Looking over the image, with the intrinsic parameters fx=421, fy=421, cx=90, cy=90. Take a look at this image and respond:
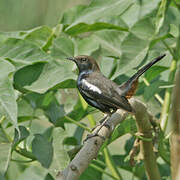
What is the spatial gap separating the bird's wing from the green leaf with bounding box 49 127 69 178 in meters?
0.33


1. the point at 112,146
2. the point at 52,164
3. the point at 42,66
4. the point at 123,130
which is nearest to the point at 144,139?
the point at 123,130

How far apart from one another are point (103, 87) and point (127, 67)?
1.27 ft

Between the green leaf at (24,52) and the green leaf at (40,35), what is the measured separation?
0.81ft

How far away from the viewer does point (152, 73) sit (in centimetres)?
223

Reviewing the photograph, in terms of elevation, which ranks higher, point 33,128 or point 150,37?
point 150,37

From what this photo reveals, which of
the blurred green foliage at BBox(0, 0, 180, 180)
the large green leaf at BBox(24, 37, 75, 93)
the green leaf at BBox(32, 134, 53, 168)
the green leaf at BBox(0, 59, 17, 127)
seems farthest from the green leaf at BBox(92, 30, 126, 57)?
the green leaf at BBox(0, 59, 17, 127)

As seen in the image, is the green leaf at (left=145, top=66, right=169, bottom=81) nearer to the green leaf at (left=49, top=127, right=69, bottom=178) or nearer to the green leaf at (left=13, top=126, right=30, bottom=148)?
the green leaf at (left=49, top=127, right=69, bottom=178)

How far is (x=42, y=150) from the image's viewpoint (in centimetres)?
200

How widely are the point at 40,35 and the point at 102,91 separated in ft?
1.59

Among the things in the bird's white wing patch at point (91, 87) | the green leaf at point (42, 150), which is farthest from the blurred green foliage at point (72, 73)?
the bird's white wing patch at point (91, 87)

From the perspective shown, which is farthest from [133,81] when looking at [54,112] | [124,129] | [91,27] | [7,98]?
[7,98]

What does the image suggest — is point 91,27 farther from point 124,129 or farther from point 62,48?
point 124,129

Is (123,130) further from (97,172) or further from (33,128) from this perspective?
(33,128)

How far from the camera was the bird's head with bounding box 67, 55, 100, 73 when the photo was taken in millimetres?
2611
